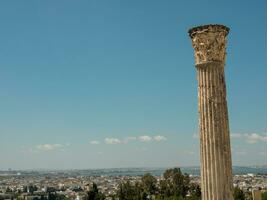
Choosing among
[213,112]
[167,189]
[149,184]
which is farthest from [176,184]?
[213,112]

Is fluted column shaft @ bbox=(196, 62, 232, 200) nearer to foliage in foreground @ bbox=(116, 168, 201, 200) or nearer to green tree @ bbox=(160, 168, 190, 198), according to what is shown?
foliage in foreground @ bbox=(116, 168, 201, 200)

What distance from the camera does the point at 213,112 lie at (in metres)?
10.6

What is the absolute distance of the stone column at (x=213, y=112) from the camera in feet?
33.7

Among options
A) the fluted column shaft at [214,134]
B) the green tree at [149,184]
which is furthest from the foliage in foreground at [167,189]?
the fluted column shaft at [214,134]

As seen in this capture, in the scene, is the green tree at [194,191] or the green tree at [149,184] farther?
the green tree at [149,184]

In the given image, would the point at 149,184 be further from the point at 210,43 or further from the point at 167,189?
the point at 210,43

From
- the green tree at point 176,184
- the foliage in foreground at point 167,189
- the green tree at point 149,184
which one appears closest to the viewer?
the foliage in foreground at point 167,189

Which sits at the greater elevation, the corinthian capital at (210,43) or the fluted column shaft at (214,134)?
the corinthian capital at (210,43)

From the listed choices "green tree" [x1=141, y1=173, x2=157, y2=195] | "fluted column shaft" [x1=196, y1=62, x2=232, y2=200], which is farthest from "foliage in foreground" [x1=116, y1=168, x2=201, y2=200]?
"fluted column shaft" [x1=196, y1=62, x2=232, y2=200]

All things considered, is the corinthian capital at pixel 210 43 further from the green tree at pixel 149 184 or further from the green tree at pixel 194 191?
the green tree at pixel 149 184

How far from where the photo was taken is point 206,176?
10352 mm

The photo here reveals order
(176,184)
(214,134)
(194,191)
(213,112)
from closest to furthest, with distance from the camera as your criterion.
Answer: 1. (214,134)
2. (213,112)
3. (194,191)
4. (176,184)

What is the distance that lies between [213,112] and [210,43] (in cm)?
158

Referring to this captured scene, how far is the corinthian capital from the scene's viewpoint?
35.6 feet
